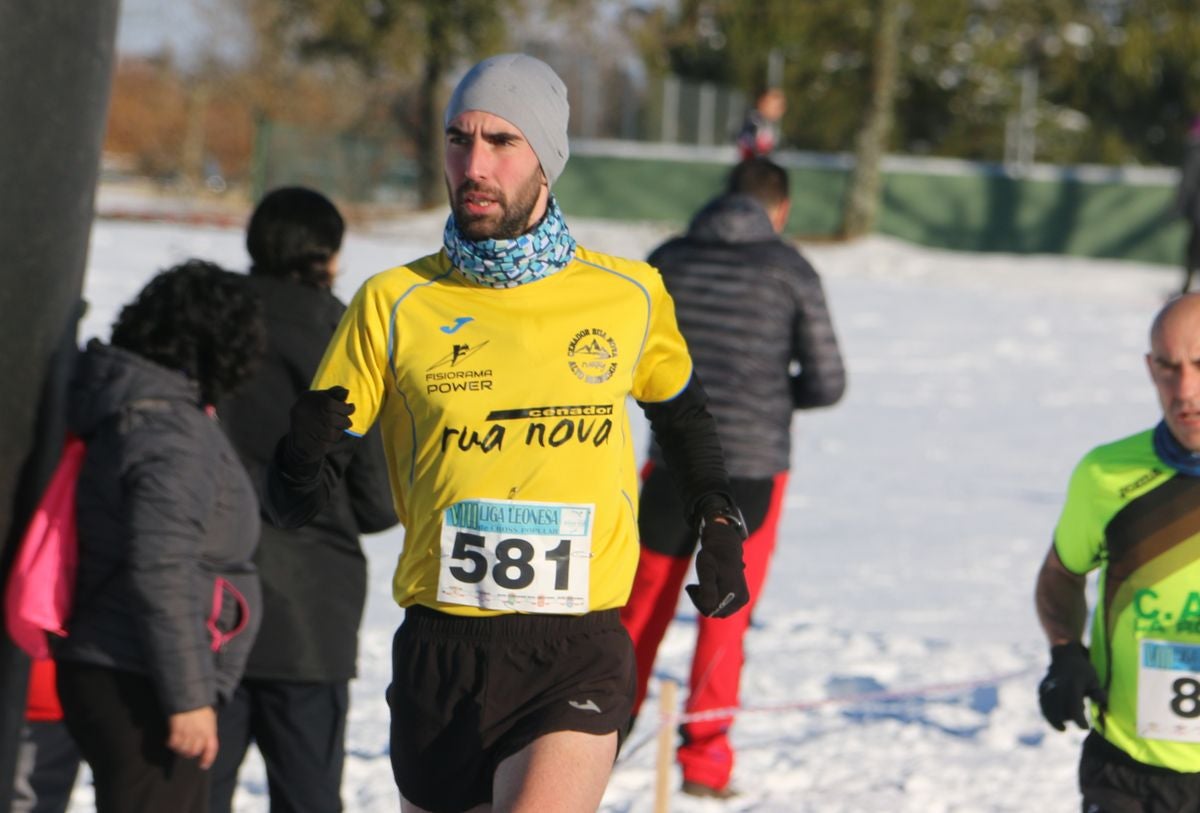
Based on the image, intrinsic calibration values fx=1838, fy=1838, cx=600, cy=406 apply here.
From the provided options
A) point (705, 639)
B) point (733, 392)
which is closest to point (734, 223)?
point (733, 392)

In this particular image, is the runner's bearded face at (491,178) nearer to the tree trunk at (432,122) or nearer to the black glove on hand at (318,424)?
the black glove on hand at (318,424)

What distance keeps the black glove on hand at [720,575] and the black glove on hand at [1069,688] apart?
2.18 feet

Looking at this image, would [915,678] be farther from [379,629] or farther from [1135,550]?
[1135,550]

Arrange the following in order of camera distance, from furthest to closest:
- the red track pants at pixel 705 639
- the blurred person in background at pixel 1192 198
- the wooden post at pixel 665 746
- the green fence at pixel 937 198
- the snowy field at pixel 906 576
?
1. the green fence at pixel 937 198
2. the blurred person in background at pixel 1192 198
3. the snowy field at pixel 906 576
4. the red track pants at pixel 705 639
5. the wooden post at pixel 665 746

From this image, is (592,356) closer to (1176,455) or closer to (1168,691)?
(1176,455)

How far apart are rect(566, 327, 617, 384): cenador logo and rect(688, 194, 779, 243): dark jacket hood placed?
2504 millimetres

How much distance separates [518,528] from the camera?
3.22 meters

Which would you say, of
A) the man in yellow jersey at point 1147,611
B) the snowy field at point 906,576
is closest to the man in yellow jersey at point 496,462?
the man in yellow jersey at point 1147,611

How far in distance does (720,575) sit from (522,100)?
92 centimetres

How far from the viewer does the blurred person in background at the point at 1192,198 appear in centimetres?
1811

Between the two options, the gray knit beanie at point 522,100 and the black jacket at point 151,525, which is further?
the black jacket at point 151,525

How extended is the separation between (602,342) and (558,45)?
3035cm

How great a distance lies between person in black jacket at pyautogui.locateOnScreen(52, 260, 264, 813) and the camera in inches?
136

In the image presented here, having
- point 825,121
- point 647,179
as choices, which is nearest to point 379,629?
point 647,179
